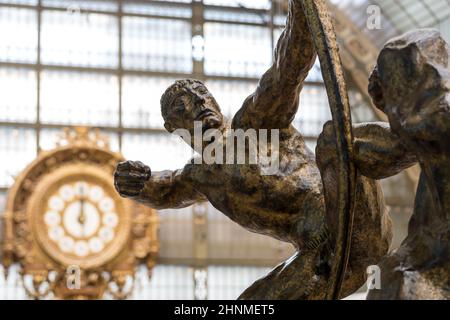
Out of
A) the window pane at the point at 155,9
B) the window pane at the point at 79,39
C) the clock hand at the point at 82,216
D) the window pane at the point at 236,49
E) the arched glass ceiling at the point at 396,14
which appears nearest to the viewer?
the clock hand at the point at 82,216

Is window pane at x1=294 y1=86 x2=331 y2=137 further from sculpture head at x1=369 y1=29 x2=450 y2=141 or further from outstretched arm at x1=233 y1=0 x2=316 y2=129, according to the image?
sculpture head at x1=369 y1=29 x2=450 y2=141

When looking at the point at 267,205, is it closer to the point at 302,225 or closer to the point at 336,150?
the point at 302,225

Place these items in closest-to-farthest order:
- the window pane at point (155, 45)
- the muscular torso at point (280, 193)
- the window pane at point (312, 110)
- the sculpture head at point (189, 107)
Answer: the muscular torso at point (280, 193)
the sculpture head at point (189, 107)
the window pane at point (155, 45)
the window pane at point (312, 110)

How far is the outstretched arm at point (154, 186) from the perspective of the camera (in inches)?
183

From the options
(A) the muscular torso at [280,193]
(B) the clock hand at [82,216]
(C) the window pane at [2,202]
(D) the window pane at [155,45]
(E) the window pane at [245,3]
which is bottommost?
(A) the muscular torso at [280,193]

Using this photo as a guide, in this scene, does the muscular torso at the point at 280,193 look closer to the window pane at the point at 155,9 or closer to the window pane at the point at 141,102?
the window pane at the point at 141,102

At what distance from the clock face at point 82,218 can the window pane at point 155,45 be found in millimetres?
2235

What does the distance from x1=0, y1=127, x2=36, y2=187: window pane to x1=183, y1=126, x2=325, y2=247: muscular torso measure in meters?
12.9

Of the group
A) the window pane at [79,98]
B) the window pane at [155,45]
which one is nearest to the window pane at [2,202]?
the window pane at [79,98]

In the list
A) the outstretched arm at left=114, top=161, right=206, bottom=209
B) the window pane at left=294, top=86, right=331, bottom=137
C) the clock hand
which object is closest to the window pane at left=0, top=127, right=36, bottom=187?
the clock hand

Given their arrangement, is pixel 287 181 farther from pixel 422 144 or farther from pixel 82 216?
pixel 82 216

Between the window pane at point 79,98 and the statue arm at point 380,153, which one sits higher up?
the window pane at point 79,98

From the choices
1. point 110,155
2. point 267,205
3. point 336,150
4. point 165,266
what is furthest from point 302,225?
point 165,266
